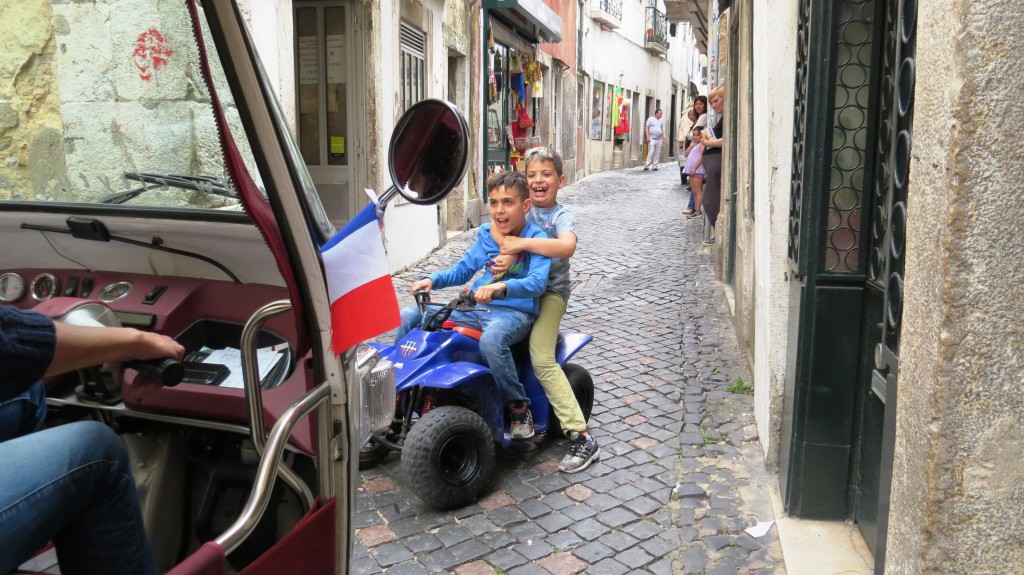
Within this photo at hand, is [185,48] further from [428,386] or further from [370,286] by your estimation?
[428,386]

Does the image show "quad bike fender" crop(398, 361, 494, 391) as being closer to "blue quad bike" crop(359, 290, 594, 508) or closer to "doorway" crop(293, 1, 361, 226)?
"blue quad bike" crop(359, 290, 594, 508)

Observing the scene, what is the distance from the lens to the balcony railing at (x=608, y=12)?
26328 millimetres

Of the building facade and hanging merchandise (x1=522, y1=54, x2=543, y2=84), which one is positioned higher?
hanging merchandise (x1=522, y1=54, x2=543, y2=84)

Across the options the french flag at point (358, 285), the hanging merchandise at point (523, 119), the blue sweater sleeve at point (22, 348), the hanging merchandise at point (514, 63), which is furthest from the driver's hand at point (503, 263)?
the hanging merchandise at point (523, 119)

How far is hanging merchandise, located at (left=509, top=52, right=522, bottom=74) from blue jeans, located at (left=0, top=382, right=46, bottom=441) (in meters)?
15.7

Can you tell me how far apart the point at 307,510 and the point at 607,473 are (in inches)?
97.6

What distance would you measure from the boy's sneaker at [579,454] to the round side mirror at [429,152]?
2429mm

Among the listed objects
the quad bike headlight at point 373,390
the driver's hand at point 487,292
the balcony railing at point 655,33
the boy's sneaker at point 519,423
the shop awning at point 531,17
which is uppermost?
the balcony railing at point 655,33

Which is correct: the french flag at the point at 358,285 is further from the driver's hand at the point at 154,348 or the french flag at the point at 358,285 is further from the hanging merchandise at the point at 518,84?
the hanging merchandise at the point at 518,84

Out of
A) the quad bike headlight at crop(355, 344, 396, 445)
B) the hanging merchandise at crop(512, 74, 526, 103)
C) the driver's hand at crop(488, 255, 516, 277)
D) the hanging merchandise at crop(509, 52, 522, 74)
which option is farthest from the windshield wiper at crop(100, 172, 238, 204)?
the hanging merchandise at crop(512, 74, 526, 103)

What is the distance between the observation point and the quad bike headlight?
2.29 metres

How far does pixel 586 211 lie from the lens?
16.2 meters

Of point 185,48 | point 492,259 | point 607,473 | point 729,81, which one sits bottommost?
point 607,473

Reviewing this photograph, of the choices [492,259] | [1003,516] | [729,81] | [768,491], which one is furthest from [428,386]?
[729,81]
